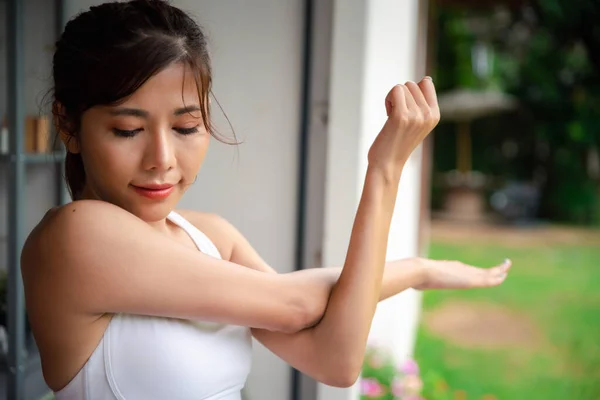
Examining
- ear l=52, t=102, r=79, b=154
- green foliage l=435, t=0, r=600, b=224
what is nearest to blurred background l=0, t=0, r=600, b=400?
ear l=52, t=102, r=79, b=154

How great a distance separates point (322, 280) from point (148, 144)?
269mm

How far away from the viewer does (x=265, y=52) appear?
50.3 inches

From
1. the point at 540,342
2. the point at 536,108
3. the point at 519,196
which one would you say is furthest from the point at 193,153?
the point at 519,196

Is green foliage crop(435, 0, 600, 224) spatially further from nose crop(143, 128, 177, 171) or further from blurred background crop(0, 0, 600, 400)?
nose crop(143, 128, 177, 171)

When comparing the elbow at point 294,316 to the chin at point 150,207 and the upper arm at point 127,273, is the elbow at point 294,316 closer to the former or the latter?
the upper arm at point 127,273

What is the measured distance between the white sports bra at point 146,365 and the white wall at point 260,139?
533 mm

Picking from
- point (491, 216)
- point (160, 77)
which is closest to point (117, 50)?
point (160, 77)

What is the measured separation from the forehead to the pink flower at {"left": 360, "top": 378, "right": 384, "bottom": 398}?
124 cm

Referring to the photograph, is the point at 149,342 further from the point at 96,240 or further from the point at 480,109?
the point at 480,109

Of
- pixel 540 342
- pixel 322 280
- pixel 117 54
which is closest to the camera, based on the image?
pixel 117 54

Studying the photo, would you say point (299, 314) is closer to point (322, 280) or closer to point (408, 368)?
point (322, 280)

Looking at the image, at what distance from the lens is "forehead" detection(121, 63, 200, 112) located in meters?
0.73

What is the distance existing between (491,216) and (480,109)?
5.93 ft

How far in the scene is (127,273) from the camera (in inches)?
28.7
